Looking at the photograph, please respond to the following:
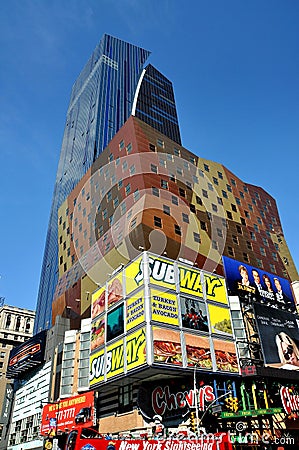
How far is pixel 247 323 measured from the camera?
50500 mm

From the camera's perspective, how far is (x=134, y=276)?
46.0 metres

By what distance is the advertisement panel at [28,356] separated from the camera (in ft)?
214

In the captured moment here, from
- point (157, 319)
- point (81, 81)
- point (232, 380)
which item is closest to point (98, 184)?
point (157, 319)

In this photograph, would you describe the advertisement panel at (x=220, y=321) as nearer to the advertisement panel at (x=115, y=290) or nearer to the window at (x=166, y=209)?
the advertisement panel at (x=115, y=290)

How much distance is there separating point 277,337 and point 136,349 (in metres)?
21.7

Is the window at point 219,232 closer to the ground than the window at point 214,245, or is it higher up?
higher up

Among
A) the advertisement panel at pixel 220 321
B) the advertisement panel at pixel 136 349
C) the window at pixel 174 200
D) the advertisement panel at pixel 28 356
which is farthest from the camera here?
the advertisement panel at pixel 28 356

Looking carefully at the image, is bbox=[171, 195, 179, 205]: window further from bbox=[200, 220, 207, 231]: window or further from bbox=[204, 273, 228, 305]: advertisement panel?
bbox=[204, 273, 228, 305]: advertisement panel

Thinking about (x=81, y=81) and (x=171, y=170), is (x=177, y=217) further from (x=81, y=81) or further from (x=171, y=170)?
(x=81, y=81)

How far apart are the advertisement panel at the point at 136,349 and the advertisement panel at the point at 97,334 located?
22.8ft

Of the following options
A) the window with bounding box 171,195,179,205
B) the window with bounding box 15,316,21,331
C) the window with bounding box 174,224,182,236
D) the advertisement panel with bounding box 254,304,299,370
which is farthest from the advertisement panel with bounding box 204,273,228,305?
the window with bounding box 15,316,21,331

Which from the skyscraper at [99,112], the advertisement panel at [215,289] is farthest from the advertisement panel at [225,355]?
the skyscraper at [99,112]

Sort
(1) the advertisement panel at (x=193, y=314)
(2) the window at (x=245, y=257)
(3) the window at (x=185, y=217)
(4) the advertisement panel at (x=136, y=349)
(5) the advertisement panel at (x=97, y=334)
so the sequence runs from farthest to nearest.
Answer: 1. (2) the window at (x=245, y=257)
2. (3) the window at (x=185, y=217)
3. (5) the advertisement panel at (x=97, y=334)
4. (1) the advertisement panel at (x=193, y=314)
5. (4) the advertisement panel at (x=136, y=349)

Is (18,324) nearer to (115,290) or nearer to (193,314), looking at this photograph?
(115,290)
